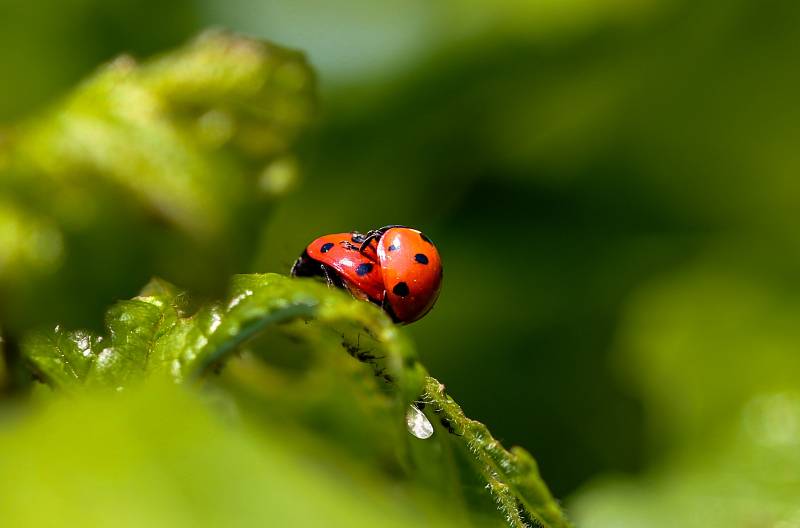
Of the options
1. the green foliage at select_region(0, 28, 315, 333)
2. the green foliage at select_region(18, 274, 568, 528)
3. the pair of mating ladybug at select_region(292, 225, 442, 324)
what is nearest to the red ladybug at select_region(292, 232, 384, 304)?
the pair of mating ladybug at select_region(292, 225, 442, 324)

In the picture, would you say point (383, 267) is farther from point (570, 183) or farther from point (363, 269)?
point (570, 183)

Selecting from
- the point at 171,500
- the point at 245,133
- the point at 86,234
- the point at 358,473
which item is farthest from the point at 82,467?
the point at 245,133

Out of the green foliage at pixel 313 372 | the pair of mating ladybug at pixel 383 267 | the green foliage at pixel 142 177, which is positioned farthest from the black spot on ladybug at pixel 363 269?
the green foliage at pixel 313 372

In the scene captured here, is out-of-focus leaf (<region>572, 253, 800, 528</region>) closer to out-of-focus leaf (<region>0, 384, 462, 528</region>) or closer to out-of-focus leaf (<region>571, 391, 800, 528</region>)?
out-of-focus leaf (<region>571, 391, 800, 528</region>)

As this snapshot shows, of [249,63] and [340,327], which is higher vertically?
[249,63]

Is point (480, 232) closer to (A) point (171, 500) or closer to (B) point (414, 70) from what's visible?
(B) point (414, 70)

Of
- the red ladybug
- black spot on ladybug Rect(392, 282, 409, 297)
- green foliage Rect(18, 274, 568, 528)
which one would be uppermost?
black spot on ladybug Rect(392, 282, 409, 297)

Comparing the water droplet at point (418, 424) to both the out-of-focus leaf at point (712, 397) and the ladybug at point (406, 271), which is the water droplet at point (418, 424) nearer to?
the ladybug at point (406, 271)
